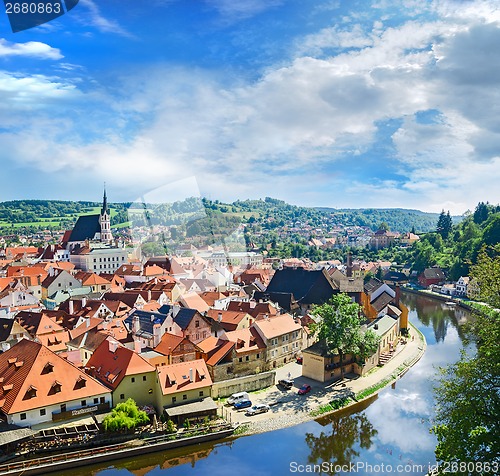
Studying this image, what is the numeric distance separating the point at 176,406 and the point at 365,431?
8.94m

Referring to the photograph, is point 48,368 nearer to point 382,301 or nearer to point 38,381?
point 38,381

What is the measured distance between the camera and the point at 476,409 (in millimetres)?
11586

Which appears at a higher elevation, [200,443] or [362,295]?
[362,295]

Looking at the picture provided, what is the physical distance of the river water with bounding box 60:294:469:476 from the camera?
17547mm

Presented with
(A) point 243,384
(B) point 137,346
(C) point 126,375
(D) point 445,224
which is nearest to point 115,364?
(C) point 126,375

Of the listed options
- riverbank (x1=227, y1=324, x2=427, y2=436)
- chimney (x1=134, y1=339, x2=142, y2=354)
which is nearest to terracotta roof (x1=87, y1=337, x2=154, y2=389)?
chimney (x1=134, y1=339, x2=142, y2=354)

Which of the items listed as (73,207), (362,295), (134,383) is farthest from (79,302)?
(73,207)

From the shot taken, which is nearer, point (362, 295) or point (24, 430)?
point (24, 430)

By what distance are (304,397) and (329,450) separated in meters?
4.24

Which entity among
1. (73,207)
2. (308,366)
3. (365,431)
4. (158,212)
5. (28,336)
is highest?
(73,207)

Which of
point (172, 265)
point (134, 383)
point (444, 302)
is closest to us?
point (134, 383)

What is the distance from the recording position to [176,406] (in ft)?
66.1

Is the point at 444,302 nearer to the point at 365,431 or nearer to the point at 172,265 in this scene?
the point at 172,265

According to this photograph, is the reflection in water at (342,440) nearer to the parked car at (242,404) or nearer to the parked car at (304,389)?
the parked car at (304,389)
